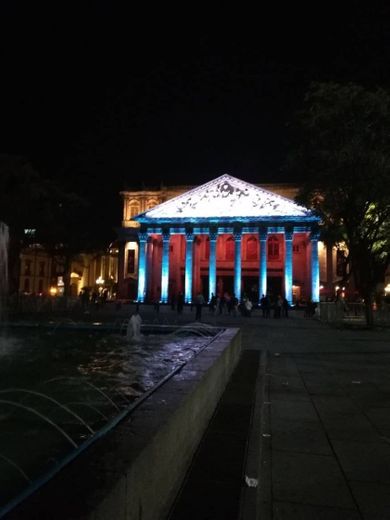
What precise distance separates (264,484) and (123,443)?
5.21 ft

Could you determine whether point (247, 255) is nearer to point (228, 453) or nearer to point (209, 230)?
point (209, 230)

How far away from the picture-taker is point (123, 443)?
2.80 metres

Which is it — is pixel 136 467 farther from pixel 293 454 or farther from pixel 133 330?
pixel 133 330

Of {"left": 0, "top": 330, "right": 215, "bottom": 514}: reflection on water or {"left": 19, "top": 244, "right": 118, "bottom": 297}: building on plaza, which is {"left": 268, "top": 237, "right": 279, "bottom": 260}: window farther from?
{"left": 0, "top": 330, "right": 215, "bottom": 514}: reflection on water

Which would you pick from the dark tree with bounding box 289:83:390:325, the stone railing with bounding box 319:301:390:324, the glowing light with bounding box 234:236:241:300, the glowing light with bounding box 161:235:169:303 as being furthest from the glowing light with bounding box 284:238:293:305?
the dark tree with bounding box 289:83:390:325

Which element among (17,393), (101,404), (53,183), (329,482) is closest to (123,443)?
(329,482)

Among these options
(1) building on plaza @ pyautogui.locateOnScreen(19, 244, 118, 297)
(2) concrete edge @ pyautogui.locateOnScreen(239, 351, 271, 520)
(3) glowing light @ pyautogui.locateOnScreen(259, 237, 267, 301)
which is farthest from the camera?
(1) building on plaza @ pyautogui.locateOnScreen(19, 244, 118, 297)

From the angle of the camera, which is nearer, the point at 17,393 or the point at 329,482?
the point at 329,482

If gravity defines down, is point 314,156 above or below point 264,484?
above

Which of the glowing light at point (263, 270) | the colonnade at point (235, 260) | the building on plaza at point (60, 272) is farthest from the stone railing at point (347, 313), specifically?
the building on plaza at point (60, 272)

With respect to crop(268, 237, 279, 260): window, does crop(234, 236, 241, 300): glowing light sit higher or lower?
lower

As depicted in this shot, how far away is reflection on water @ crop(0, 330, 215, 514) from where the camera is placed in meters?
3.75

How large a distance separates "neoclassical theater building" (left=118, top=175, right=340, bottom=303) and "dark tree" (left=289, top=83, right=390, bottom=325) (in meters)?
26.8

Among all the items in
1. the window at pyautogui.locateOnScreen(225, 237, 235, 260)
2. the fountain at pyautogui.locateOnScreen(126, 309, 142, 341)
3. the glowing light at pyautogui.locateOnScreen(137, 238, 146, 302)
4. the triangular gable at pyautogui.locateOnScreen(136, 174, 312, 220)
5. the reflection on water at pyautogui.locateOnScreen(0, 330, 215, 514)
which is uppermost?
the triangular gable at pyautogui.locateOnScreen(136, 174, 312, 220)
